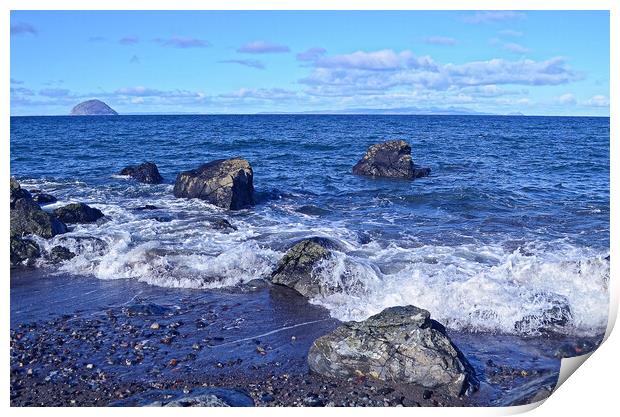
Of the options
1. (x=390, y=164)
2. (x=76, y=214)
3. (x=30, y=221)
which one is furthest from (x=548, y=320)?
(x=390, y=164)

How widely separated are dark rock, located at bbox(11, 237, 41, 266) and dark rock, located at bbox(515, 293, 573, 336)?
439 inches

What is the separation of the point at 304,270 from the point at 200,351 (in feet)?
12.5

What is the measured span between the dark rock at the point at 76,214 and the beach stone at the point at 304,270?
8283 mm

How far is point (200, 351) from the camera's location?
8977mm

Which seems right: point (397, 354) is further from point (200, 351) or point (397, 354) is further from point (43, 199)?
point (43, 199)

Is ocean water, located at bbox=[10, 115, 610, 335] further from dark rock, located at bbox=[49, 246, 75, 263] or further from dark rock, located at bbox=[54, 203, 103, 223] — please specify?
dark rock, located at bbox=[54, 203, 103, 223]

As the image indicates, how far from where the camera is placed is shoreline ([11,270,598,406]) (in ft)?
24.9

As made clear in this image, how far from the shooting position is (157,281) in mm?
12586

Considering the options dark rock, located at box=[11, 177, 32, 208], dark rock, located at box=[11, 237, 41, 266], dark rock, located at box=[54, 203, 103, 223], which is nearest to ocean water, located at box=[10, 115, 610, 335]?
dark rock, located at box=[11, 237, 41, 266]

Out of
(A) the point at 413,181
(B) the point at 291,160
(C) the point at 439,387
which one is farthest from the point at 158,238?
(B) the point at 291,160

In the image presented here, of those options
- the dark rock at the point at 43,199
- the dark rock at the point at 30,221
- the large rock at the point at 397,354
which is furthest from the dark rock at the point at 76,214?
the large rock at the point at 397,354

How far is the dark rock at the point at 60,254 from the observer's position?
14.0 meters

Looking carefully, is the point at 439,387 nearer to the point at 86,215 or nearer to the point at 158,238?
the point at 158,238

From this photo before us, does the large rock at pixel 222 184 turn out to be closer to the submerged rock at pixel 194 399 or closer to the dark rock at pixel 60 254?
the dark rock at pixel 60 254
